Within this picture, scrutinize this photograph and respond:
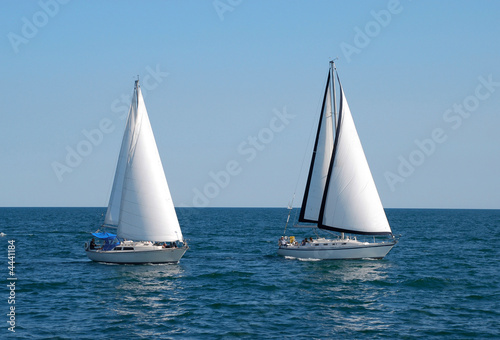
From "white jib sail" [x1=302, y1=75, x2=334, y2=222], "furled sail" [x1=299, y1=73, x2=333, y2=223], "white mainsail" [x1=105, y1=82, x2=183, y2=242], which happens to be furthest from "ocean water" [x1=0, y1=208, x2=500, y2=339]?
"white jib sail" [x1=302, y1=75, x2=334, y2=222]

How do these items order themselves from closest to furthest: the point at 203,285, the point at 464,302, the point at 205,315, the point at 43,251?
the point at 205,315 → the point at 464,302 → the point at 203,285 → the point at 43,251

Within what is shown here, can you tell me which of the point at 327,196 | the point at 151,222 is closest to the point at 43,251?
the point at 151,222

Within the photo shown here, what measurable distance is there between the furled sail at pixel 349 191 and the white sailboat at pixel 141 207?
45.0ft

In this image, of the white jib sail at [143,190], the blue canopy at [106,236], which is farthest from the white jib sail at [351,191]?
the blue canopy at [106,236]

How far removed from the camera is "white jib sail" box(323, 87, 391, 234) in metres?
53.9

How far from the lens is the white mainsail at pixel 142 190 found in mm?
50469

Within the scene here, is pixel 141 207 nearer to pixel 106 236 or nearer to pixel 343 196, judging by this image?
pixel 106 236

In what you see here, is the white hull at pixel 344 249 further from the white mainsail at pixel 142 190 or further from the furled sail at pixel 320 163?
the white mainsail at pixel 142 190

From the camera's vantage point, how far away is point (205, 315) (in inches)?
1342

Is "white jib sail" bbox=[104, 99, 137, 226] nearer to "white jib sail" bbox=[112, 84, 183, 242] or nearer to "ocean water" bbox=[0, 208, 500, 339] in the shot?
"white jib sail" bbox=[112, 84, 183, 242]

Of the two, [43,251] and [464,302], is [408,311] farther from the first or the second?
[43,251]

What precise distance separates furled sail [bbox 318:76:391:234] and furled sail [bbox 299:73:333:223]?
1357mm

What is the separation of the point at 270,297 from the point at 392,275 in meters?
12.6

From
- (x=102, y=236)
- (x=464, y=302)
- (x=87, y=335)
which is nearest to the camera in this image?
(x=87, y=335)
